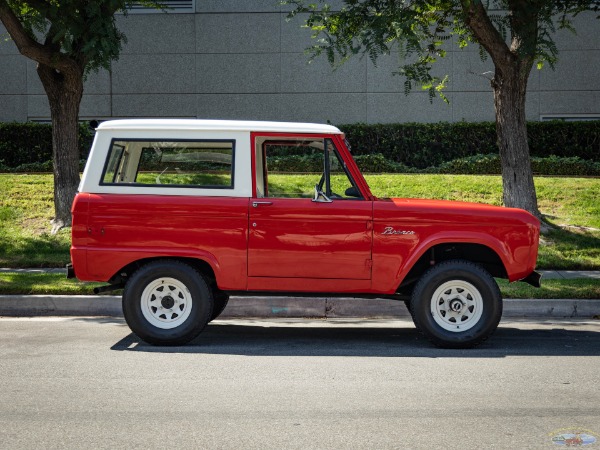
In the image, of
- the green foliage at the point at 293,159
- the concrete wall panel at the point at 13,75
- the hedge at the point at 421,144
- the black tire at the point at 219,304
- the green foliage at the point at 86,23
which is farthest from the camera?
the concrete wall panel at the point at 13,75

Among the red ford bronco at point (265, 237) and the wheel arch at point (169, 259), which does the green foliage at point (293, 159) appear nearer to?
the red ford bronco at point (265, 237)

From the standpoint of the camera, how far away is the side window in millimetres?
8234

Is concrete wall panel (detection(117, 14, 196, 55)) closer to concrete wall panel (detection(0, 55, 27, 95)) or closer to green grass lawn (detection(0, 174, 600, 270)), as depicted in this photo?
concrete wall panel (detection(0, 55, 27, 95))

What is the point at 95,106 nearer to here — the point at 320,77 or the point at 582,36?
the point at 320,77

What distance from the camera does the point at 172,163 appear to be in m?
8.44

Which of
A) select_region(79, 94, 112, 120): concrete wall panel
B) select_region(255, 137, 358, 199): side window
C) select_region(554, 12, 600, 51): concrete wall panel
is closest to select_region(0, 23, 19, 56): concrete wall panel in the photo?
select_region(79, 94, 112, 120): concrete wall panel

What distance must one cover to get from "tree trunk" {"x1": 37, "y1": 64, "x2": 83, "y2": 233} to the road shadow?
6.48 meters

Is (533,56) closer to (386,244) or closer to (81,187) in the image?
(386,244)

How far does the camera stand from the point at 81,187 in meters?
8.28

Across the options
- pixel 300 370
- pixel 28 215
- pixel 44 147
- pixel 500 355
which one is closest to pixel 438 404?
pixel 300 370

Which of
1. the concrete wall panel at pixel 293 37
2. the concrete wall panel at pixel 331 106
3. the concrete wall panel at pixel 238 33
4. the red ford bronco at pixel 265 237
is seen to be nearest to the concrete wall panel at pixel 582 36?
the concrete wall panel at pixel 331 106

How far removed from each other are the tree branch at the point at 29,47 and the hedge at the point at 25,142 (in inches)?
255

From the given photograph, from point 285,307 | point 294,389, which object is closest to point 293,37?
point 285,307

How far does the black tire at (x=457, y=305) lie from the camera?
8062mm
